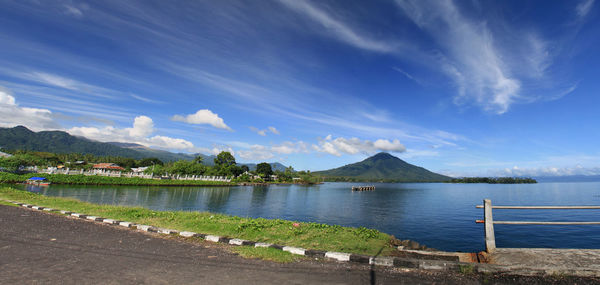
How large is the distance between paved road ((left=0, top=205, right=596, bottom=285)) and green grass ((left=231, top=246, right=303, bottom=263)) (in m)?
0.32

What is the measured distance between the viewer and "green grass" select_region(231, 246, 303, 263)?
743 centimetres

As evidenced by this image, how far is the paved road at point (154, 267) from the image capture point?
5.77m

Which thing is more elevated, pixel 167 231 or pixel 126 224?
pixel 167 231

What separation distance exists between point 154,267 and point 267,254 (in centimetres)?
293

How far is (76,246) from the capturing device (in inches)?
325

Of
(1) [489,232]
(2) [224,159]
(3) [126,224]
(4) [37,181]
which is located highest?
(2) [224,159]

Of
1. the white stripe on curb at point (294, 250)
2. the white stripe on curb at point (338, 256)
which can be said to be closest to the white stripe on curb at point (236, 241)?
the white stripe on curb at point (294, 250)

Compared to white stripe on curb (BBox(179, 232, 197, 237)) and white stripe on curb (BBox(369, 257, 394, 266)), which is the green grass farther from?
white stripe on curb (BBox(179, 232, 197, 237))

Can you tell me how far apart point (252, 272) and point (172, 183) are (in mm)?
80358

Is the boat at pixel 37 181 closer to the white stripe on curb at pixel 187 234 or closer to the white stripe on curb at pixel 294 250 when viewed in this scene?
the white stripe on curb at pixel 187 234

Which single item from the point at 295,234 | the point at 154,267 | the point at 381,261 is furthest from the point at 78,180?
the point at 381,261

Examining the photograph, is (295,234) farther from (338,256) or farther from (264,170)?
(264,170)

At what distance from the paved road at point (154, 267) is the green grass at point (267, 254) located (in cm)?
32

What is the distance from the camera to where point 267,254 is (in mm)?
7777
